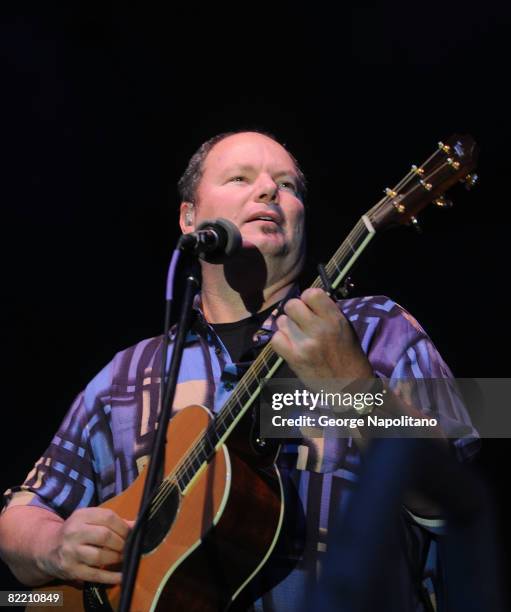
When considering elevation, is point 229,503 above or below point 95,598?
above

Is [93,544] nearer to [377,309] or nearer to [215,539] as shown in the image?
[215,539]

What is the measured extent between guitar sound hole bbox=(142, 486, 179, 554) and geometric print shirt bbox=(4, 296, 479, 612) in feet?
0.97

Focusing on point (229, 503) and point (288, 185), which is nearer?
point (229, 503)

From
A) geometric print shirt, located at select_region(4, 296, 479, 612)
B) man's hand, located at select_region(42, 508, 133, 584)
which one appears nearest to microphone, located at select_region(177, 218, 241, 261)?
geometric print shirt, located at select_region(4, 296, 479, 612)

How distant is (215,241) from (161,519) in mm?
763

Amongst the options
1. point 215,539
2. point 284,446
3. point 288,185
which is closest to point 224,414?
point 284,446

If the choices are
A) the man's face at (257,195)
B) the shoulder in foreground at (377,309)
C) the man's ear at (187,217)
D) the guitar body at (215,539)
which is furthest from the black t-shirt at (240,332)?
the guitar body at (215,539)

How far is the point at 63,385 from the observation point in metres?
3.75

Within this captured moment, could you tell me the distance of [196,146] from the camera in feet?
12.3

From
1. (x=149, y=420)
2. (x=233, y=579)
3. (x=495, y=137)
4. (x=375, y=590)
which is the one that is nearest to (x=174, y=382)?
(x=233, y=579)

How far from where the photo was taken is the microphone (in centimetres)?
196

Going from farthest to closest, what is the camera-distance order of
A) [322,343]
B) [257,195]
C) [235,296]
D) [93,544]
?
[235,296] < [257,195] < [93,544] < [322,343]

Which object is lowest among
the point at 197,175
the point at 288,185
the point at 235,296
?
the point at 235,296

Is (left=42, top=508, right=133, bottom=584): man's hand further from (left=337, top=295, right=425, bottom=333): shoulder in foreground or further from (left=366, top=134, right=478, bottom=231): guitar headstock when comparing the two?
(left=366, top=134, right=478, bottom=231): guitar headstock
